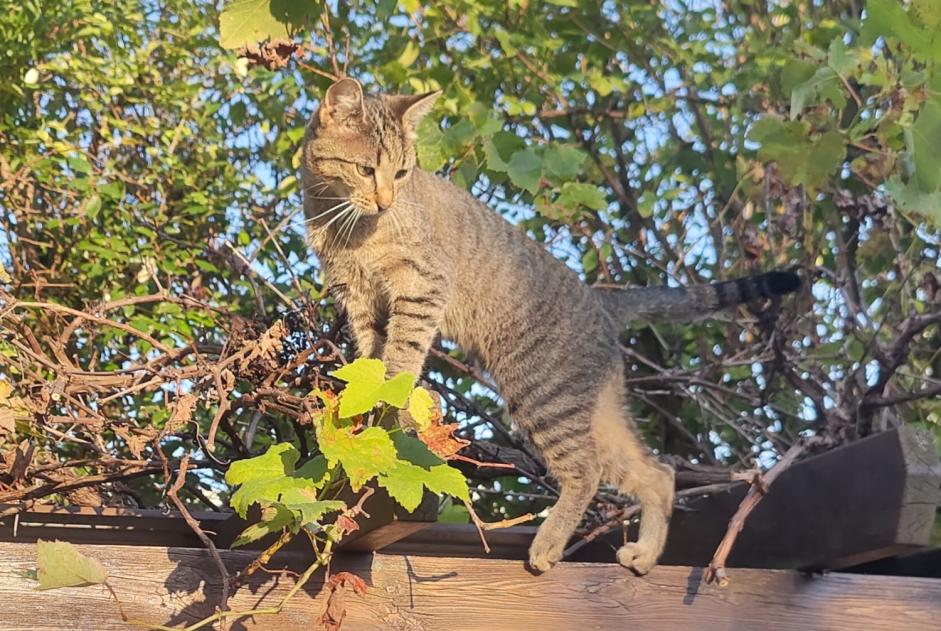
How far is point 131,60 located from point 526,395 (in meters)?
2.14

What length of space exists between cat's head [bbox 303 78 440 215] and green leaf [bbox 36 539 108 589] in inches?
62.7

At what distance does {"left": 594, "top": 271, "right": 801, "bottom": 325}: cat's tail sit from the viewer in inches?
129

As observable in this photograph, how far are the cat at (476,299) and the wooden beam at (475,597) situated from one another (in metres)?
0.40

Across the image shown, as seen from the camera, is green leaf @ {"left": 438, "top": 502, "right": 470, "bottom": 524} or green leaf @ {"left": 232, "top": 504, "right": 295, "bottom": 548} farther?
green leaf @ {"left": 438, "top": 502, "right": 470, "bottom": 524}

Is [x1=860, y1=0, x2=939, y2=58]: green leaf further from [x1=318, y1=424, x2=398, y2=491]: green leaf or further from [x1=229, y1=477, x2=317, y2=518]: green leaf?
[x1=229, y1=477, x2=317, y2=518]: green leaf

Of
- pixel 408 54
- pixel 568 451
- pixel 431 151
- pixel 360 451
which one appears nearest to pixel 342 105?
pixel 431 151

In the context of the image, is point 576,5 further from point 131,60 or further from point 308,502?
point 308,502

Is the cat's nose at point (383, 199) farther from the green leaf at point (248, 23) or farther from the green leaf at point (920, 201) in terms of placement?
the green leaf at point (920, 201)

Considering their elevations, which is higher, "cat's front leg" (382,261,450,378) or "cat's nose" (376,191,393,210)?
"cat's nose" (376,191,393,210)

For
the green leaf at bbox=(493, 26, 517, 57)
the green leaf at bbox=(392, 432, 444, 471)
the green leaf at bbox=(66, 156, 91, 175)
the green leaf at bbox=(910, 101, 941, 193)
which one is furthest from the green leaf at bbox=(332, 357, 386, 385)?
the green leaf at bbox=(493, 26, 517, 57)

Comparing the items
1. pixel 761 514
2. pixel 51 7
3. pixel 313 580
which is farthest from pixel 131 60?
pixel 761 514

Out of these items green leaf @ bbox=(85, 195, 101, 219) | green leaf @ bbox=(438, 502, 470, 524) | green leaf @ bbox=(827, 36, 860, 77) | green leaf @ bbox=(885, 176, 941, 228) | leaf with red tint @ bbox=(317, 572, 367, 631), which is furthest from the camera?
green leaf @ bbox=(85, 195, 101, 219)

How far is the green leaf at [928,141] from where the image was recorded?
1871 millimetres

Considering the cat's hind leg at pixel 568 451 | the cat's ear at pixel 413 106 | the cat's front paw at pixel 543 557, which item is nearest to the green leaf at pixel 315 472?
the cat's front paw at pixel 543 557
